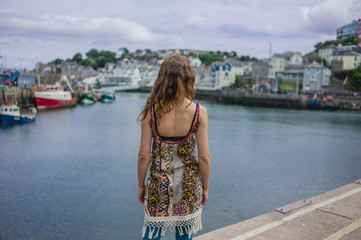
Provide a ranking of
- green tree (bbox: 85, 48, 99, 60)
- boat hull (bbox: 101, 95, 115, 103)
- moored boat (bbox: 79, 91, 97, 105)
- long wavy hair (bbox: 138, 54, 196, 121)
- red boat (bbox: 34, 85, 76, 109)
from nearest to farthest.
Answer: long wavy hair (bbox: 138, 54, 196, 121), red boat (bbox: 34, 85, 76, 109), moored boat (bbox: 79, 91, 97, 105), boat hull (bbox: 101, 95, 115, 103), green tree (bbox: 85, 48, 99, 60)

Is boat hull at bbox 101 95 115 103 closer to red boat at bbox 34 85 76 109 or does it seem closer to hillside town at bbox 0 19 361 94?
red boat at bbox 34 85 76 109

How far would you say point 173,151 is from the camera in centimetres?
224

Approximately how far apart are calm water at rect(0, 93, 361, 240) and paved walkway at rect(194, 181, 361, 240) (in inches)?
123

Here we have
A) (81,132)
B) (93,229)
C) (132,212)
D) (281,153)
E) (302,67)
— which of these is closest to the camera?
(93,229)

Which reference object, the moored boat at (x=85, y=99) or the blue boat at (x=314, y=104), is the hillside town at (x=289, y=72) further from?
the moored boat at (x=85, y=99)

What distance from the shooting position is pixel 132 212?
339 inches

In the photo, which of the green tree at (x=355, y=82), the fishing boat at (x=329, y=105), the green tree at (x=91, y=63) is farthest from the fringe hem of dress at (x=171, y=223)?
the green tree at (x=91, y=63)

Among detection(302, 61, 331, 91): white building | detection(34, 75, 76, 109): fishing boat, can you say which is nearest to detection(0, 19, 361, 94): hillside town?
detection(302, 61, 331, 91): white building

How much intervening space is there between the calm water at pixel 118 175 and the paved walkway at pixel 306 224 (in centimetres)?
313

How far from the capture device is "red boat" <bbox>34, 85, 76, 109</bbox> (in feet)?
128

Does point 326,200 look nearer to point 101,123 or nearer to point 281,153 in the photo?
point 281,153

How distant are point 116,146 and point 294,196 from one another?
10.6m

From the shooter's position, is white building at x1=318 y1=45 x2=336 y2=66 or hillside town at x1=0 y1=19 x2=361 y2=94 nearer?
hillside town at x1=0 y1=19 x2=361 y2=94

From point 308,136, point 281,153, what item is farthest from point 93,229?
point 308,136
